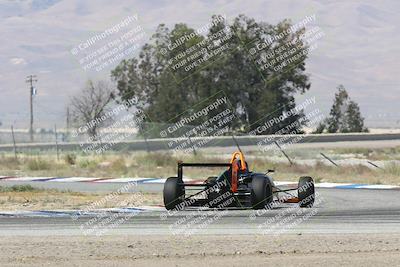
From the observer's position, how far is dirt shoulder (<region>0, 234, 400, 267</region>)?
11805mm

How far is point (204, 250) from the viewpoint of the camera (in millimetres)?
13062

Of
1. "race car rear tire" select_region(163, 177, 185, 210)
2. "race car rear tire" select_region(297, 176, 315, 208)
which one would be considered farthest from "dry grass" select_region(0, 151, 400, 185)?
"race car rear tire" select_region(163, 177, 185, 210)

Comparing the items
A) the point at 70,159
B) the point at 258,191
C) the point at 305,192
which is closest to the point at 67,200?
the point at 258,191

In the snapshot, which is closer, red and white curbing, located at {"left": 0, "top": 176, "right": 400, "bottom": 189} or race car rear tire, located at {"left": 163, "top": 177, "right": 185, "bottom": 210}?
race car rear tire, located at {"left": 163, "top": 177, "right": 185, "bottom": 210}

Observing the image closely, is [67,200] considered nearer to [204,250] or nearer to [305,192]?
[305,192]

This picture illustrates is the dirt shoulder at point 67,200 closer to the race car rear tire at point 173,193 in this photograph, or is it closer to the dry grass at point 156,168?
the race car rear tire at point 173,193

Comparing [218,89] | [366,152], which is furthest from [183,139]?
[218,89]

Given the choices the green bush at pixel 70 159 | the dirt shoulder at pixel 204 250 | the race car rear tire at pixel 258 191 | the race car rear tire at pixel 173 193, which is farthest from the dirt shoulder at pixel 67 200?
the green bush at pixel 70 159

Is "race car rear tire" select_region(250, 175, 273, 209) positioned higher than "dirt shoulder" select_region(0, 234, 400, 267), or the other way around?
"race car rear tire" select_region(250, 175, 273, 209)

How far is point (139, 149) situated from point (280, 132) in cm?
1893

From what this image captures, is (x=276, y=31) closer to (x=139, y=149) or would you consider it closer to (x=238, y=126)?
(x=238, y=126)

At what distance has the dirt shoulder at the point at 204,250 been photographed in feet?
38.7

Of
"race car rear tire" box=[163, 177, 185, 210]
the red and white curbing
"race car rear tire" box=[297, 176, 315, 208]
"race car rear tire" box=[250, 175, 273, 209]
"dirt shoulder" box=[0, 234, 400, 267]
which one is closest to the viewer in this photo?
"dirt shoulder" box=[0, 234, 400, 267]

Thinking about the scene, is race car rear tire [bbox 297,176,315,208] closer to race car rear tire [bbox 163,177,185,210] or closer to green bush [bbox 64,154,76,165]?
race car rear tire [bbox 163,177,185,210]
